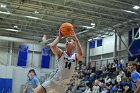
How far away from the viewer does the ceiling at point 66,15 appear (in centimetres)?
1777

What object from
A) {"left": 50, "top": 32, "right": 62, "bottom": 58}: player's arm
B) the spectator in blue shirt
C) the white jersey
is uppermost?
{"left": 50, "top": 32, "right": 62, "bottom": 58}: player's arm

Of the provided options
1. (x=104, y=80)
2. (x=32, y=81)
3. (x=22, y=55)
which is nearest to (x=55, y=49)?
(x=32, y=81)

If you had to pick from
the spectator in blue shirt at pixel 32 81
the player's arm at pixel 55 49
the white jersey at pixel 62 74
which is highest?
the player's arm at pixel 55 49

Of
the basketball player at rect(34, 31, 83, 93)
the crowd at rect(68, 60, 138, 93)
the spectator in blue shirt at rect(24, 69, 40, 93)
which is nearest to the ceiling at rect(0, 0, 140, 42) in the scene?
the crowd at rect(68, 60, 138, 93)

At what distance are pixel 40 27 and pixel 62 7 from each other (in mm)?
6504

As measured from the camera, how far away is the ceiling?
58.3 feet

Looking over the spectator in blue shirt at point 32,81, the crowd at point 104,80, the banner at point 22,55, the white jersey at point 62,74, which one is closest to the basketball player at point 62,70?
the white jersey at point 62,74

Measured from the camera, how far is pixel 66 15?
20344mm

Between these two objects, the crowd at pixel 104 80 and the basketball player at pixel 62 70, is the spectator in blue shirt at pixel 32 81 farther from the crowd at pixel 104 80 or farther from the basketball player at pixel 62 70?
the crowd at pixel 104 80

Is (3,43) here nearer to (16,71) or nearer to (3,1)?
(16,71)

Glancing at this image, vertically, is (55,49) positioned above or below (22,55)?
above

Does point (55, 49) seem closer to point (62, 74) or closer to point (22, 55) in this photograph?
point (62, 74)

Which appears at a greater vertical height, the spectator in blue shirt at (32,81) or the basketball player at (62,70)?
the basketball player at (62,70)

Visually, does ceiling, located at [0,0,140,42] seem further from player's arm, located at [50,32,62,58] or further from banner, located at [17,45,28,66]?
player's arm, located at [50,32,62,58]
